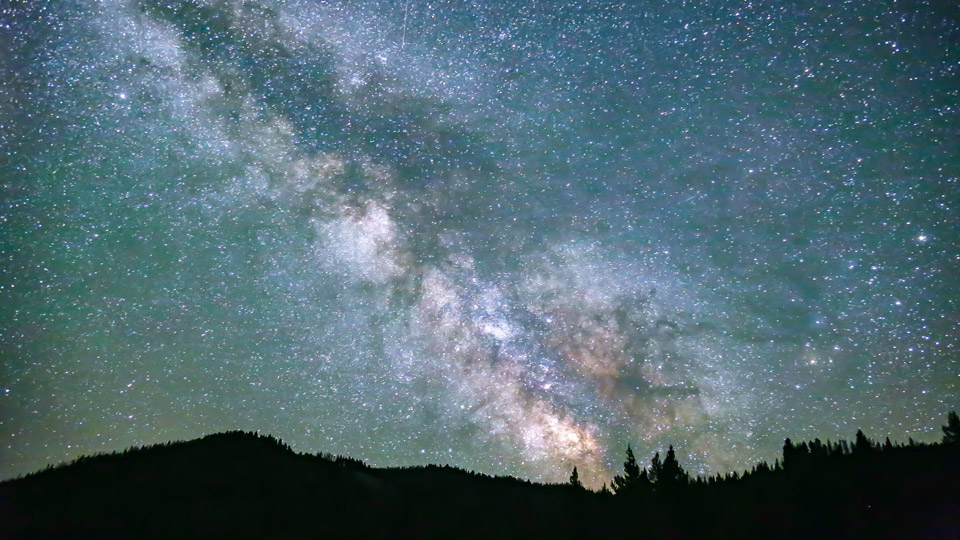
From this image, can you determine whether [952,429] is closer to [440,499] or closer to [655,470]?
[655,470]

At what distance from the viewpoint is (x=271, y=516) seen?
3369 centimetres

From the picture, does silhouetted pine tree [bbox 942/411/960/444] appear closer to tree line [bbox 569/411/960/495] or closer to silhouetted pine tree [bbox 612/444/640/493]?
tree line [bbox 569/411/960/495]

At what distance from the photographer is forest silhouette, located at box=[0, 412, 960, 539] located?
103ft

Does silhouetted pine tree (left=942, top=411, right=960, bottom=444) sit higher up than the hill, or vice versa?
silhouetted pine tree (left=942, top=411, right=960, bottom=444)

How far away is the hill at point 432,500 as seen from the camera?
103ft

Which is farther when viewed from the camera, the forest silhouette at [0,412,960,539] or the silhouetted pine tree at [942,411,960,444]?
the silhouetted pine tree at [942,411,960,444]

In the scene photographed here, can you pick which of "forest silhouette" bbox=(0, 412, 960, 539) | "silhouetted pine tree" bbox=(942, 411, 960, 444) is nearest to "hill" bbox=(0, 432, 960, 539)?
"forest silhouette" bbox=(0, 412, 960, 539)

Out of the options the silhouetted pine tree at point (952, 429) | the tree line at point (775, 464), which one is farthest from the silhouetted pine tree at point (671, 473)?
the silhouetted pine tree at point (952, 429)

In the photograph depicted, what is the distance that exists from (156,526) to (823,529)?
39.5 metres

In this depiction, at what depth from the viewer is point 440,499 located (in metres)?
41.3

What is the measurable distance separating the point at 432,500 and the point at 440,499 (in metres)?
0.63

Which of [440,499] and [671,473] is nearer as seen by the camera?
[440,499]

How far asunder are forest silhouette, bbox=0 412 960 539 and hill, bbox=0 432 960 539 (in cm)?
10

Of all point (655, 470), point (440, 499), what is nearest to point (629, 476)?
point (655, 470)
